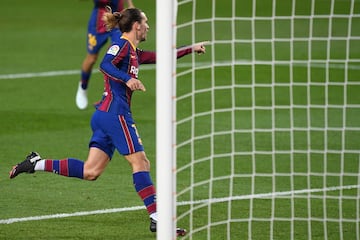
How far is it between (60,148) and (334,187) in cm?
368

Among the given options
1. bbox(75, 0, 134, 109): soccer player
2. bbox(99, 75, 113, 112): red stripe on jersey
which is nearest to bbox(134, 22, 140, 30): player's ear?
bbox(99, 75, 113, 112): red stripe on jersey

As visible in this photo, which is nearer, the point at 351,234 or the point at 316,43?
the point at 351,234

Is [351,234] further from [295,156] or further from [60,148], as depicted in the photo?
[60,148]

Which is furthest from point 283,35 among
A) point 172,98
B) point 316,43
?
point 172,98

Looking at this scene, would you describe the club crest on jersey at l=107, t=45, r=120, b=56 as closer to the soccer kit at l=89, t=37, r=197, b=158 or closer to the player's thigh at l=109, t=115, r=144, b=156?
the soccer kit at l=89, t=37, r=197, b=158

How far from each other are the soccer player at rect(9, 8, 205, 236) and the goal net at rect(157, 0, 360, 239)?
443 mm

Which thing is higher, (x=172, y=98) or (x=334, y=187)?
(x=172, y=98)

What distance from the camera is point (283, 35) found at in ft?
74.8

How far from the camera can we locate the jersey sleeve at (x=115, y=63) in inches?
352

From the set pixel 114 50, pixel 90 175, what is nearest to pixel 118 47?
pixel 114 50

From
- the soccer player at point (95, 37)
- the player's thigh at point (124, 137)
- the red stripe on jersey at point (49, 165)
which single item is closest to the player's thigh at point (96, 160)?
the player's thigh at point (124, 137)

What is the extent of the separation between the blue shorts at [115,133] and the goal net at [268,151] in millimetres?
646

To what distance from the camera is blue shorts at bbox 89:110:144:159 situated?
9.13 metres

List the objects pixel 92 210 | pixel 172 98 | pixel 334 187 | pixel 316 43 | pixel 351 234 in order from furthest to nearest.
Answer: pixel 316 43
pixel 334 187
pixel 92 210
pixel 351 234
pixel 172 98
